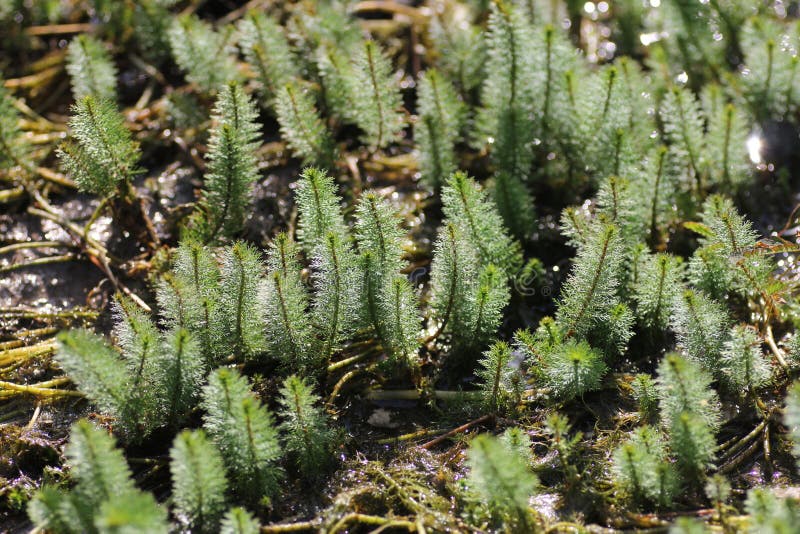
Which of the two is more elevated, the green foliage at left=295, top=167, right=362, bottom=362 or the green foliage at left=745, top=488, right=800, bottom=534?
the green foliage at left=295, top=167, right=362, bottom=362

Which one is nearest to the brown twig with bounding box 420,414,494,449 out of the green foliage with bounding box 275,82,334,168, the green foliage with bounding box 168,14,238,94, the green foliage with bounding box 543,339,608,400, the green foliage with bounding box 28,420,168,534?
the green foliage with bounding box 543,339,608,400

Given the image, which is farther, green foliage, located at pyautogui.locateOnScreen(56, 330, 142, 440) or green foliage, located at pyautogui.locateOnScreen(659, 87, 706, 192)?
green foliage, located at pyautogui.locateOnScreen(659, 87, 706, 192)

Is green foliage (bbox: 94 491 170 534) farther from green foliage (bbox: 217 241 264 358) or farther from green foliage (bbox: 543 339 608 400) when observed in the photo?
green foliage (bbox: 543 339 608 400)

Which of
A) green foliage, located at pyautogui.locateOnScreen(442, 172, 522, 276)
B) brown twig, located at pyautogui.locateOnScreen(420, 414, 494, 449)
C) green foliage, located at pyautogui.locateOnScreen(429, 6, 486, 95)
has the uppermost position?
green foliage, located at pyautogui.locateOnScreen(429, 6, 486, 95)

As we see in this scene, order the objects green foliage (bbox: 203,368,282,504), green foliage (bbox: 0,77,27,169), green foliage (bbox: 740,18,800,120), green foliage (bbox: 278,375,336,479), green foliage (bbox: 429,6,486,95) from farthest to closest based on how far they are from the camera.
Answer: green foliage (bbox: 429,6,486,95) → green foliage (bbox: 740,18,800,120) → green foliage (bbox: 0,77,27,169) → green foliage (bbox: 278,375,336,479) → green foliage (bbox: 203,368,282,504)

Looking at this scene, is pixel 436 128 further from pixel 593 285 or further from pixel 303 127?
pixel 593 285

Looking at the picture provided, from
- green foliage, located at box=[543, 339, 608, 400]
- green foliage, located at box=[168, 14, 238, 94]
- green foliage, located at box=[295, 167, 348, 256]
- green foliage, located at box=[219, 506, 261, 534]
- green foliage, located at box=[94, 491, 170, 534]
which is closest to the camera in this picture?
green foliage, located at box=[94, 491, 170, 534]

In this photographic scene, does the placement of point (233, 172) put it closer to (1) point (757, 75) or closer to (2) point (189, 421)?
(2) point (189, 421)

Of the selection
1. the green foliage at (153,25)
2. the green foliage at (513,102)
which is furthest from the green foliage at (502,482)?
the green foliage at (153,25)
